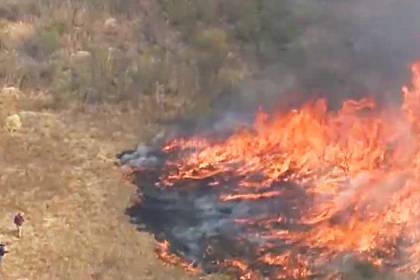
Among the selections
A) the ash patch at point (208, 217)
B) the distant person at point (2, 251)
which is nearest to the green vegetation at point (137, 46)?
the ash patch at point (208, 217)

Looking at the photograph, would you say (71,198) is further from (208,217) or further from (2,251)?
(208,217)

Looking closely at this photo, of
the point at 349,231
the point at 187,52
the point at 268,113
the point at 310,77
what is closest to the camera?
the point at 349,231

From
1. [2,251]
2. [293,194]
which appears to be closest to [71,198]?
[2,251]

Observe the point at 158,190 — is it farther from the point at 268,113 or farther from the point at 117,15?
the point at 117,15

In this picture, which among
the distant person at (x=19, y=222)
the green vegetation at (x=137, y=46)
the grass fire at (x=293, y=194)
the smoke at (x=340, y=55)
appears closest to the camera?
the grass fire at (x=293, y=194)

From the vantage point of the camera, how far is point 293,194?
12789mm

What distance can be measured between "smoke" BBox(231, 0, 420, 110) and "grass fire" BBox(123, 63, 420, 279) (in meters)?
0.89

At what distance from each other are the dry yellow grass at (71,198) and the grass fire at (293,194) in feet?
1.47

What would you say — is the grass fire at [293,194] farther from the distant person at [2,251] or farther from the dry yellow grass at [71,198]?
the distant person at [2,251]

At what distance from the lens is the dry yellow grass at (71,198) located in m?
11.5

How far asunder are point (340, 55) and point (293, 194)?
17.6ft

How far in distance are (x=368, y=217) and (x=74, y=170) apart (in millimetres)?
5126

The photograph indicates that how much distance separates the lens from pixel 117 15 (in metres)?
18.6

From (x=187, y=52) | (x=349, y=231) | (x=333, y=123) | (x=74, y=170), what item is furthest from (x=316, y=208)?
(x=187, y=52)
